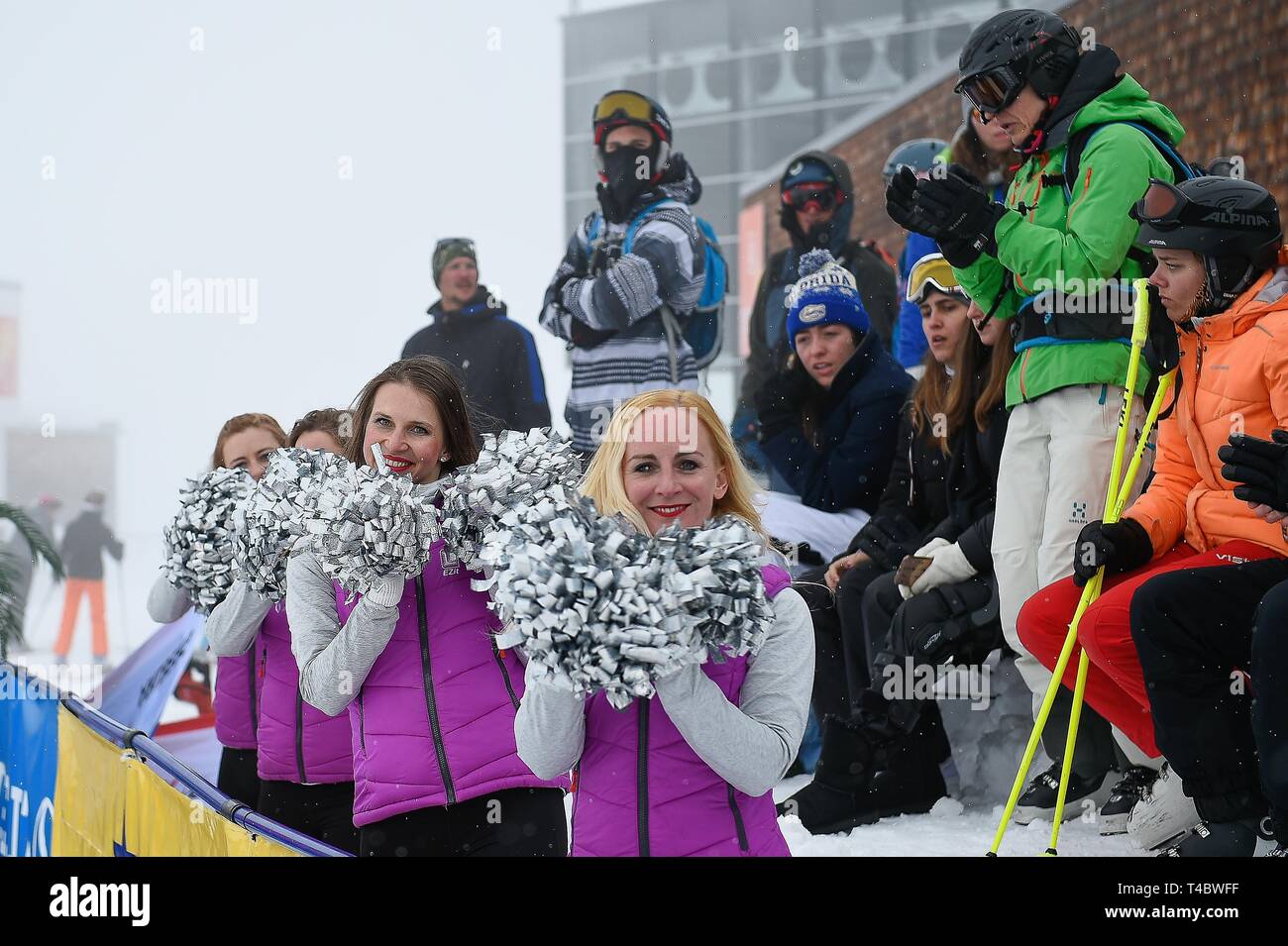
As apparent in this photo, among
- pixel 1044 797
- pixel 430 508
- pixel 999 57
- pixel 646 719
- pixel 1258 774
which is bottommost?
pixel 1044 797

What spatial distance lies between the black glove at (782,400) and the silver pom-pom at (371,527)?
2620mm

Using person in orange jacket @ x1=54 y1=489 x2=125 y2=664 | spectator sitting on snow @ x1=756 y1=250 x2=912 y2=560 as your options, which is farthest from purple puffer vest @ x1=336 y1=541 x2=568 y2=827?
person in orange jacket @ x1=54 y1=489 x2=125 y2=664

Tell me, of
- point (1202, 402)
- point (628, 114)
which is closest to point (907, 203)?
point (1202, 402)

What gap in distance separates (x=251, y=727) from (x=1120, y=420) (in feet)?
8.26

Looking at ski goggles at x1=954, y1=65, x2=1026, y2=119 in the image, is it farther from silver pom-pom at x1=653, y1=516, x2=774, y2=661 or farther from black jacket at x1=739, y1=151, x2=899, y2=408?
black jacket at x1=739, y1=151, x2=899, y2=408

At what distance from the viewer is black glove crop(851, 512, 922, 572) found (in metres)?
4.23

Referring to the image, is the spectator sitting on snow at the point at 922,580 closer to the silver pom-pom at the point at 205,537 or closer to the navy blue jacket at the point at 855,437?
the navy blue jacket at the point at 855,437

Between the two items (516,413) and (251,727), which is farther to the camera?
(516,413)

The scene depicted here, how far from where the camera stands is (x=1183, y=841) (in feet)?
8.93

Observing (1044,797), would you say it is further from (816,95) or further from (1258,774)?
(816,95)

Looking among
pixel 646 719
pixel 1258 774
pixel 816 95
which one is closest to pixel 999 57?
pixel 1258 774

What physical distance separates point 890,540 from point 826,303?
975 mm

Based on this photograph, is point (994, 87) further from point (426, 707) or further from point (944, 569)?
point (426, 707)
